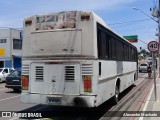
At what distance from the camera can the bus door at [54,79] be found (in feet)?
32.5

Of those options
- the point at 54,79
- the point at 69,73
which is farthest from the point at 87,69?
the point at 54,79

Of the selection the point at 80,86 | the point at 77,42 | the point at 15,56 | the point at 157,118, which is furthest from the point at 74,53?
the point at 15,56

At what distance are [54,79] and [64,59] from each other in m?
0.71

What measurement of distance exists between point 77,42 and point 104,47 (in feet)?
5.29

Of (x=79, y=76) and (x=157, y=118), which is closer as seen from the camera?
(x=79, y=76)

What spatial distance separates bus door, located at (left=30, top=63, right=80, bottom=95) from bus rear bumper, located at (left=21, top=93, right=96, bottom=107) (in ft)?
0.46

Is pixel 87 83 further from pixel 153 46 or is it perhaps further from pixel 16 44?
pixel 16 44

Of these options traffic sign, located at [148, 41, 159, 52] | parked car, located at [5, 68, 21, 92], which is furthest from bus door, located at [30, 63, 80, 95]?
parked car, located at [5, 68, 21, 92]

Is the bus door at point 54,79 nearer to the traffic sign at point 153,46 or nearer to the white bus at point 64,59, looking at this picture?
the white bus at point 64,59

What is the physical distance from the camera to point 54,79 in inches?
399

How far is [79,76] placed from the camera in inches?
387

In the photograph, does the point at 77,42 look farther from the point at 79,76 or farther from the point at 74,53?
the point at 79,76

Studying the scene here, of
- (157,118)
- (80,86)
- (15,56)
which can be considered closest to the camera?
(80,86)

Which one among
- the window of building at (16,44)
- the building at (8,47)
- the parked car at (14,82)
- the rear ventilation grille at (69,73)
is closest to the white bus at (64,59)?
the rear ventilation grille at (69,73)
